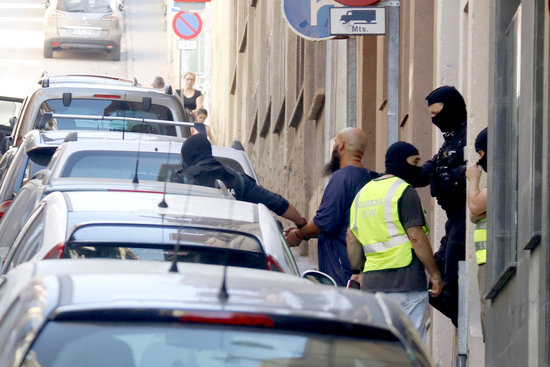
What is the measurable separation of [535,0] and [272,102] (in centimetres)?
1495

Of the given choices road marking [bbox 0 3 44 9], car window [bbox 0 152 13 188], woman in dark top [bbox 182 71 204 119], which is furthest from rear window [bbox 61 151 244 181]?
road marking [bbox 0 3 44 9]

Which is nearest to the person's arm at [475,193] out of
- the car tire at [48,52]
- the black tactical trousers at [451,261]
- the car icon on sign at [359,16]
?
the black tactical trousers at [451,261]

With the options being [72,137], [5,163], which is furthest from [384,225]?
[5,163]

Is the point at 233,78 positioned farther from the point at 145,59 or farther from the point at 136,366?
the point at 136,366

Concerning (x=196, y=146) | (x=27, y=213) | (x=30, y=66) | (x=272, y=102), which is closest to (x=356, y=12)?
(x=196, y=146)

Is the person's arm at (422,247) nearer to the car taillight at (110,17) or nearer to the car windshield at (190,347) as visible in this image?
the car windshield at (190,347)

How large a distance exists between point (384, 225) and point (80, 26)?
105 ft

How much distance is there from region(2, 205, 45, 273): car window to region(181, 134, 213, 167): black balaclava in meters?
2.63

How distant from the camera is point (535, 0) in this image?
24.5ft

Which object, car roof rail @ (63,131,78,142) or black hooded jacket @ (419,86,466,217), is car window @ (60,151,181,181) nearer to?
Answer: car roof rail @ (63,131,78,142)

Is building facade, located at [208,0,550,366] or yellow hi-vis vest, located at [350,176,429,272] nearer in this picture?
building facade, located at [208,0,550,366]

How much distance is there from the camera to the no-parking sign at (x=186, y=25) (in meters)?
27.0

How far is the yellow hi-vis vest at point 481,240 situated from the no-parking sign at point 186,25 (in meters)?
18.8

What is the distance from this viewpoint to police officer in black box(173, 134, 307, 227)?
9422 mm
